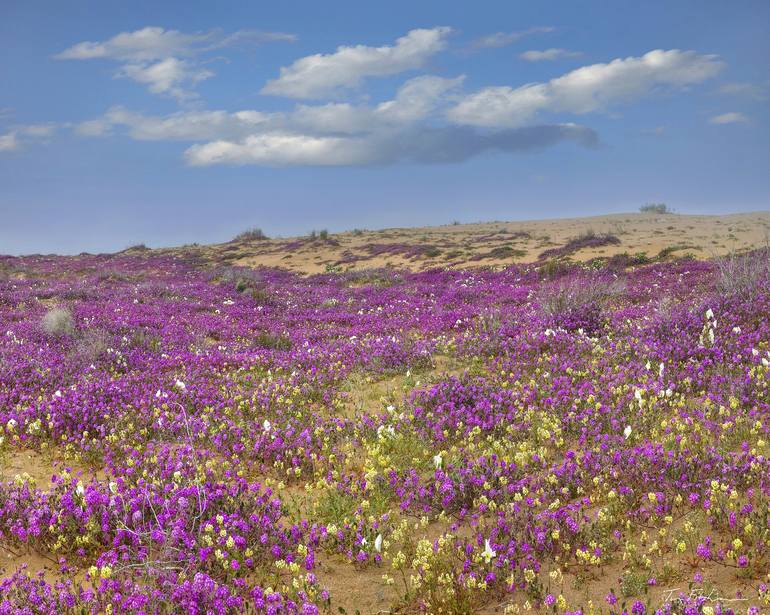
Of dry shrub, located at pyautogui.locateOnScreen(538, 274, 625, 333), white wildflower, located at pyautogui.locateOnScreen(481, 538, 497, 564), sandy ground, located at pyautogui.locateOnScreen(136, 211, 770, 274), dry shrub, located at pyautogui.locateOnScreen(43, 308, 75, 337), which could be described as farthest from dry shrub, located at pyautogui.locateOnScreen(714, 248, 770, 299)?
sandy ground, located at pyautogui.locateOnScreen(136, 211, 770, 274)

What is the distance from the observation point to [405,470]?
6559 millimetres

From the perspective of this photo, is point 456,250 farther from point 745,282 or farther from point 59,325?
point 59,325

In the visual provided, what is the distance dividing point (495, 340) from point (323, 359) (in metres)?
3.52

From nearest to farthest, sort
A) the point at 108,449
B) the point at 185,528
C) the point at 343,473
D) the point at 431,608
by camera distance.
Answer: the point at 431,608, the point at 185,528, the point at 343,473, the point at 108,449

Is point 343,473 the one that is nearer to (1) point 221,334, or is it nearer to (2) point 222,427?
(2) point 222,427

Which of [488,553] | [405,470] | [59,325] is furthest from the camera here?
[59,325]

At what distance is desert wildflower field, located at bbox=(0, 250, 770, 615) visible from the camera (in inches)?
174

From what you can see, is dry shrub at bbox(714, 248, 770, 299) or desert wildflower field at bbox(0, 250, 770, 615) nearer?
desert wildflower field at bbox(0, 250, 770, 615)

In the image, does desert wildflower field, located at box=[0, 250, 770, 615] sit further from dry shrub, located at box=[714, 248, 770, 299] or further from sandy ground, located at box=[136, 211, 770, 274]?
sandy ground, located at box=[136, 211, 770, 274]

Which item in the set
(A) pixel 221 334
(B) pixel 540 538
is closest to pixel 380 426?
(B) pixel 540 538

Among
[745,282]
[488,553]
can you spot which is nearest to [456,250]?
[745,282]

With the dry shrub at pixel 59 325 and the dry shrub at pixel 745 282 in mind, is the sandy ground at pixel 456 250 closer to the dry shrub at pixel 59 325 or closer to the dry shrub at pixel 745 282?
the dry shrub at pixel 745 282

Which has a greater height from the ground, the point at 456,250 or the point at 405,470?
the point at 456,250

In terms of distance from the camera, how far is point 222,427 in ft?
25.5
